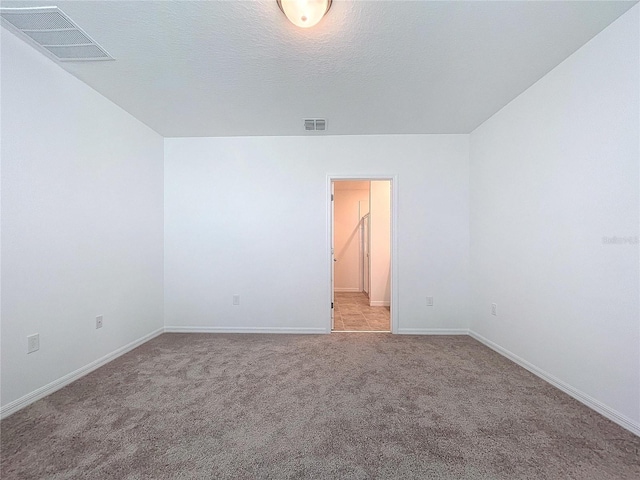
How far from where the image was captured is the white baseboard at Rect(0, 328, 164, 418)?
182 cm

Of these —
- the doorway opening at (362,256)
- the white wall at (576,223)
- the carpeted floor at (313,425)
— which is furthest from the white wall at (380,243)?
the carpeted floor at (313,425)

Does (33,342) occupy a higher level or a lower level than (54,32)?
lower

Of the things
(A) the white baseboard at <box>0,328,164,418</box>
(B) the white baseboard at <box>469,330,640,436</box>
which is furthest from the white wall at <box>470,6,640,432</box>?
(A) the white baseboard at <box>0,328,164,418</box>

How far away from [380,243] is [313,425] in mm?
3774

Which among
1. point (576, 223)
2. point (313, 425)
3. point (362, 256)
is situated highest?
point (576, 223)

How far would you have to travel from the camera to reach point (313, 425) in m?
1.70

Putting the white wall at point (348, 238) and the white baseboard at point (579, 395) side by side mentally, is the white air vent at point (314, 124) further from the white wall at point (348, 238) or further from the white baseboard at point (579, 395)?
the white wall at point (348, 238)

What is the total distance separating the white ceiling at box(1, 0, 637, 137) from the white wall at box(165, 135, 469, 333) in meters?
0.56

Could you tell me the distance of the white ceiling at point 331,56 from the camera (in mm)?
1649

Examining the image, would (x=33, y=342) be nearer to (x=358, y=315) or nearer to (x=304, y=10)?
(x=304, y=10)

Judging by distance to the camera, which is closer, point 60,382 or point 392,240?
point 60,382

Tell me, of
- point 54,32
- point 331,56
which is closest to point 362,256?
point 331,56

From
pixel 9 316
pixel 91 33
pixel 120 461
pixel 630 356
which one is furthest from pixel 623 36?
pixel 9 316

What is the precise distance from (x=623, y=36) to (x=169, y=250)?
451cm
